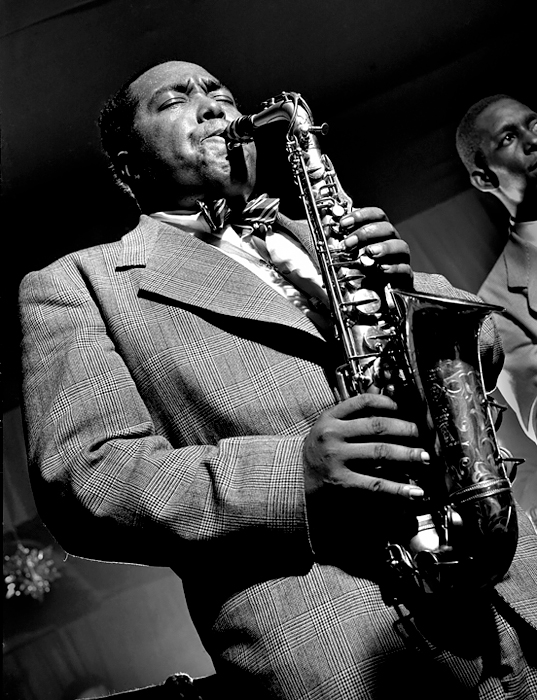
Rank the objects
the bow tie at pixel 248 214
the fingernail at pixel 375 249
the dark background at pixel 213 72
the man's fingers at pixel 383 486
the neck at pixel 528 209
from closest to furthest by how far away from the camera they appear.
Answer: the man's fingers at pixel 383 486
the fingernail at pixel 375 249
the bow tie at pixel 248 214
the neck at pixel 528 209
the dark background at pixel 213 72

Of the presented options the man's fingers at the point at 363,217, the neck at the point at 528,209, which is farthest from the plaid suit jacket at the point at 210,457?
the neck at the point at 528,209

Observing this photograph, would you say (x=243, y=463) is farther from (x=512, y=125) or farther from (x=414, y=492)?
(x=512, y=125)

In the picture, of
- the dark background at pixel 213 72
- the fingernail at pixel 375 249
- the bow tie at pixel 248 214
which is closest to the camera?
the fingernail at pixel 375 249

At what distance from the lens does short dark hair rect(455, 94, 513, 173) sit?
8.23 feet

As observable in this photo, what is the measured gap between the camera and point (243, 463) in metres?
1.23

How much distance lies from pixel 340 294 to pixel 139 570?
1.79 m

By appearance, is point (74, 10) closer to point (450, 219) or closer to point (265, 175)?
point (265, 175)

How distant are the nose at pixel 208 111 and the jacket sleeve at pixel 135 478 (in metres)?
0.89

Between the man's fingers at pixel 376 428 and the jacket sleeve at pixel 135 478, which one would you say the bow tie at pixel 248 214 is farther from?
the man's fingers at pixel 376 428

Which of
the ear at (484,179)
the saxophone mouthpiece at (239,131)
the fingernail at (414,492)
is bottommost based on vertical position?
the fingernail at (414,492)

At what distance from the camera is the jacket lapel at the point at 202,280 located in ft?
4.78

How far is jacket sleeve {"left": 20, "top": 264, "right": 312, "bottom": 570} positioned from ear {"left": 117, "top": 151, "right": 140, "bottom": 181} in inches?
36.2

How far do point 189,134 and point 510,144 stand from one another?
1.19 metres

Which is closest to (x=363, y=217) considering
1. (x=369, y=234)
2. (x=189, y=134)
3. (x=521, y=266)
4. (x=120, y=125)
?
(x=369, y=234)
